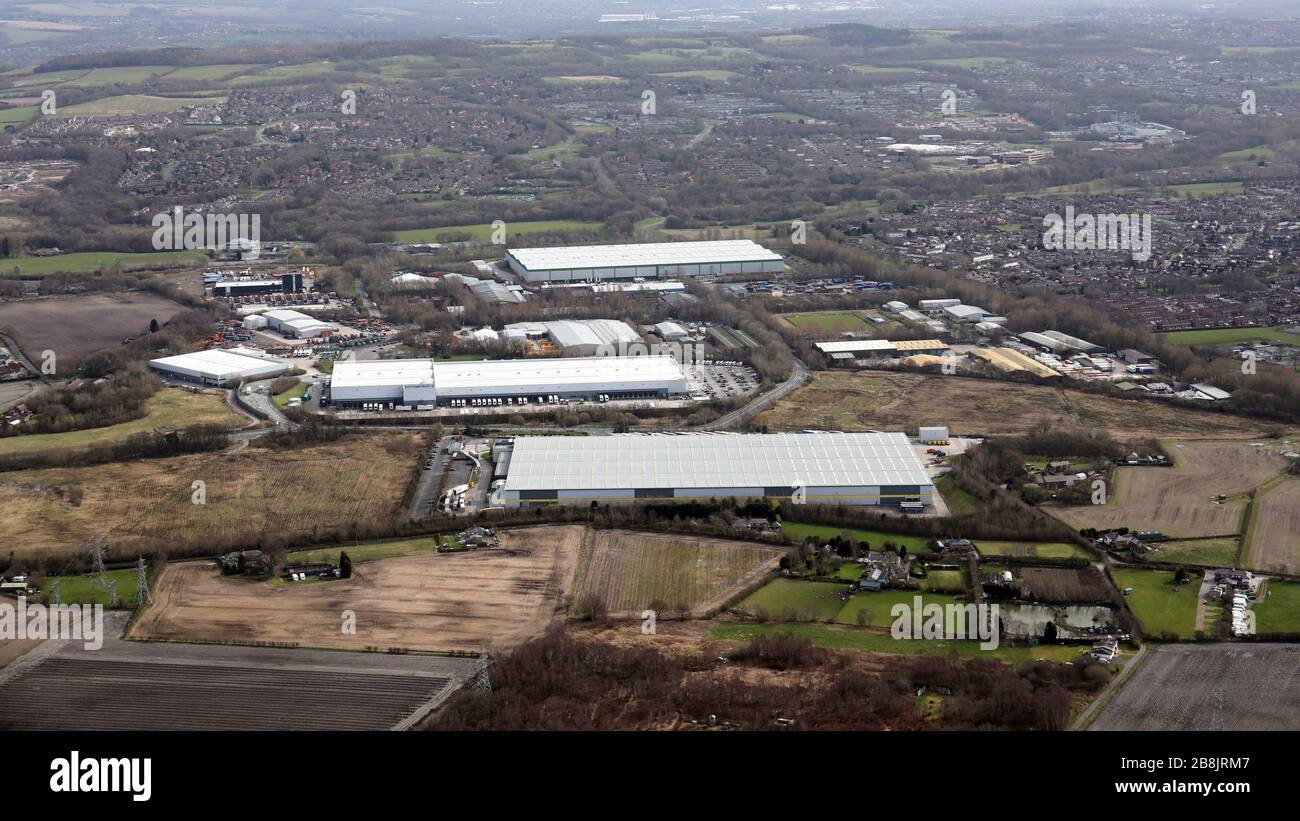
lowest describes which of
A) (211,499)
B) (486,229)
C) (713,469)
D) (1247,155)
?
(211,499)

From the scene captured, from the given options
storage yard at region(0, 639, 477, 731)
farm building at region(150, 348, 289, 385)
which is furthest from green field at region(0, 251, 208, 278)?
storage yard at region(0, 639, 477, 731)

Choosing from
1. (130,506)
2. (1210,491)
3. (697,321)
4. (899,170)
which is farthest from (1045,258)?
(130,506)

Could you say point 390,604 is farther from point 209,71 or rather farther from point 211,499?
point 209,71

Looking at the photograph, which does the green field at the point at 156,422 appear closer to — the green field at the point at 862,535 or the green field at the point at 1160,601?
the green field at the point at 862,535

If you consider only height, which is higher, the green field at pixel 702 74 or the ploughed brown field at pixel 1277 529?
the green field at pixel 702 74

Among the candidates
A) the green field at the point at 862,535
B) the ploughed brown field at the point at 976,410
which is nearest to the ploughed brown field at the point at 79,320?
the ploughed brown field at the point at 976,410

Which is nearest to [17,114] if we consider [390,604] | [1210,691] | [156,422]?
[156,422]

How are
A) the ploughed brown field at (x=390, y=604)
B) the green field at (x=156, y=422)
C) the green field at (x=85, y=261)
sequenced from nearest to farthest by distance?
the ploughed brown field at (x=390, y=604) → the green field at (x=156, y=422) → the green field at (x=85, y=261)
